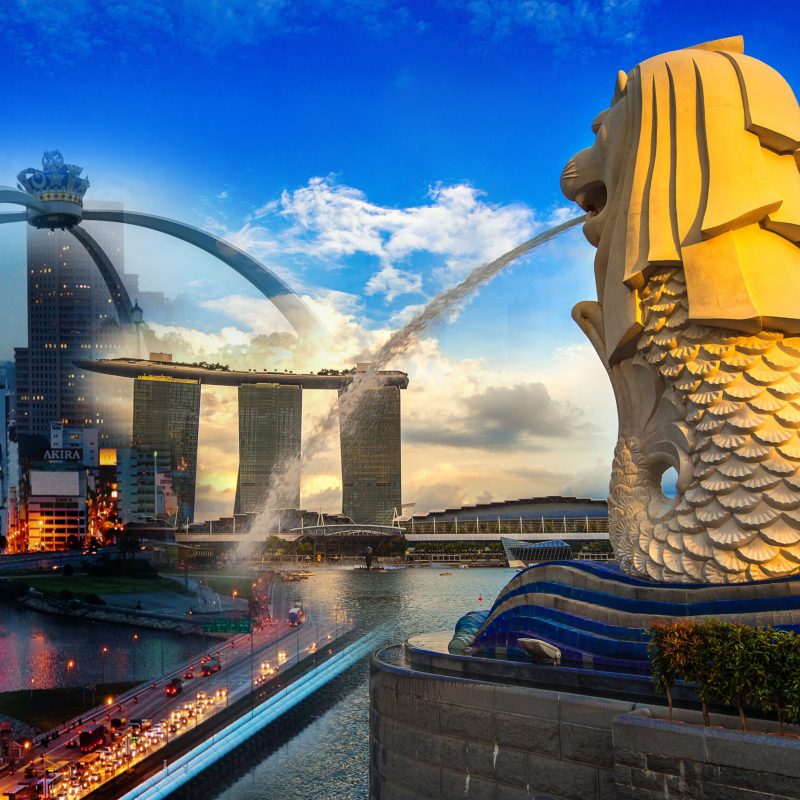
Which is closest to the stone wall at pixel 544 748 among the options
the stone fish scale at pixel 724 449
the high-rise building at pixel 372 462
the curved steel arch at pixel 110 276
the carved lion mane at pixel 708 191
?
the stone fish scale at pixel 724 449

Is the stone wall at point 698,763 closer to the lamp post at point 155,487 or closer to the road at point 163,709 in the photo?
the road at point 163,709

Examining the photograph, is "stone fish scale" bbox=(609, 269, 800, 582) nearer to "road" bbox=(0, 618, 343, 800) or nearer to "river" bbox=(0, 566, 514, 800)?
"river" bbox=(0, 566, 514, 800)

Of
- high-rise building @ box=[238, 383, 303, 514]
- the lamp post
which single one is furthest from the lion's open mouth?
high-rise building @ box=[238, 383, 303, 514]

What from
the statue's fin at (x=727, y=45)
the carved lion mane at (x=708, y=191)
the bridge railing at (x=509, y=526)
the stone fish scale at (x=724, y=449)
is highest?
the statue's fin at (x=727, y=45)

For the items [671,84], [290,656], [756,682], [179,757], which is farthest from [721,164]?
[290,656]

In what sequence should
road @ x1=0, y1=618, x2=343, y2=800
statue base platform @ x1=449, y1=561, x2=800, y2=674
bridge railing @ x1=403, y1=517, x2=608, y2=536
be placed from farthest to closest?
bridge railing @ x1=403, y1=517, x2=608, y2=536 → road @ x1=0, y1=618, x2=343, y2=800 → statue base platform @ x1=449, y1=561, x2=800, y2=674

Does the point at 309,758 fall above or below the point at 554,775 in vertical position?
below

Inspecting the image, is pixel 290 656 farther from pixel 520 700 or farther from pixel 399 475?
pixel 399 475
